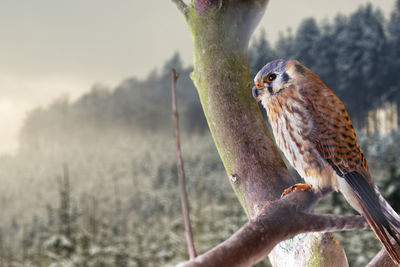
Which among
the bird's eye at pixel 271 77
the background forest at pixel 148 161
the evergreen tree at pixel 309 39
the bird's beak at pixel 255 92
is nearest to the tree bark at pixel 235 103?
the bird's beak at pixel 255 92

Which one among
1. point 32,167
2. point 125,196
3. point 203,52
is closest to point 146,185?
point 125,196

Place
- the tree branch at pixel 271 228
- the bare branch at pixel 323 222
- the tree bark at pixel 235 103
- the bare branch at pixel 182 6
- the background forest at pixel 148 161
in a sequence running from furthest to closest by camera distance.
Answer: the background forest at pixel 148 161
the bare branch at pixel 182 6
the tree bark at pixel 235 103
the bare branch at pixel 323 222
the tree branch at pixel 271 228

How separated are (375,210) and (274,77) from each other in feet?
1.30

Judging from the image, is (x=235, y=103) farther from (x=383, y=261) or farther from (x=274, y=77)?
(x=383, y=261)

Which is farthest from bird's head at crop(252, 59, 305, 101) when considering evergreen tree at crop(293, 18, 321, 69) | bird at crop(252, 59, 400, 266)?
evergreen tree at crop(293, 18, 321, 69)

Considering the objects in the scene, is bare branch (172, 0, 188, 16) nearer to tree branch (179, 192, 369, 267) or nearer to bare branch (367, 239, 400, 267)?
tree branch (179, 192, 369, 267)

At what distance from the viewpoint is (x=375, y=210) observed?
2.52ft

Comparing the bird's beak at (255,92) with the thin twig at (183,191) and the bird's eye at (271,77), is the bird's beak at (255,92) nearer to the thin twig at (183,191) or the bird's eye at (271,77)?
the bird's eye at (271,77)

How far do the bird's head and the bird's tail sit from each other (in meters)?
0.28

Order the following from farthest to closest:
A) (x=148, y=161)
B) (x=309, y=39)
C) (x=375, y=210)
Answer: (x=148, y=161)
(x=309, y=39)
(x=375, y=210)

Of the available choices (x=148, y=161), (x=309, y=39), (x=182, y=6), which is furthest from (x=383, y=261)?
(x=148, y=161)

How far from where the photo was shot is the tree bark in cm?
79

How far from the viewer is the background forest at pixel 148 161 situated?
7.72 m

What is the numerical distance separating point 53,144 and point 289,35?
1763 centimetres
